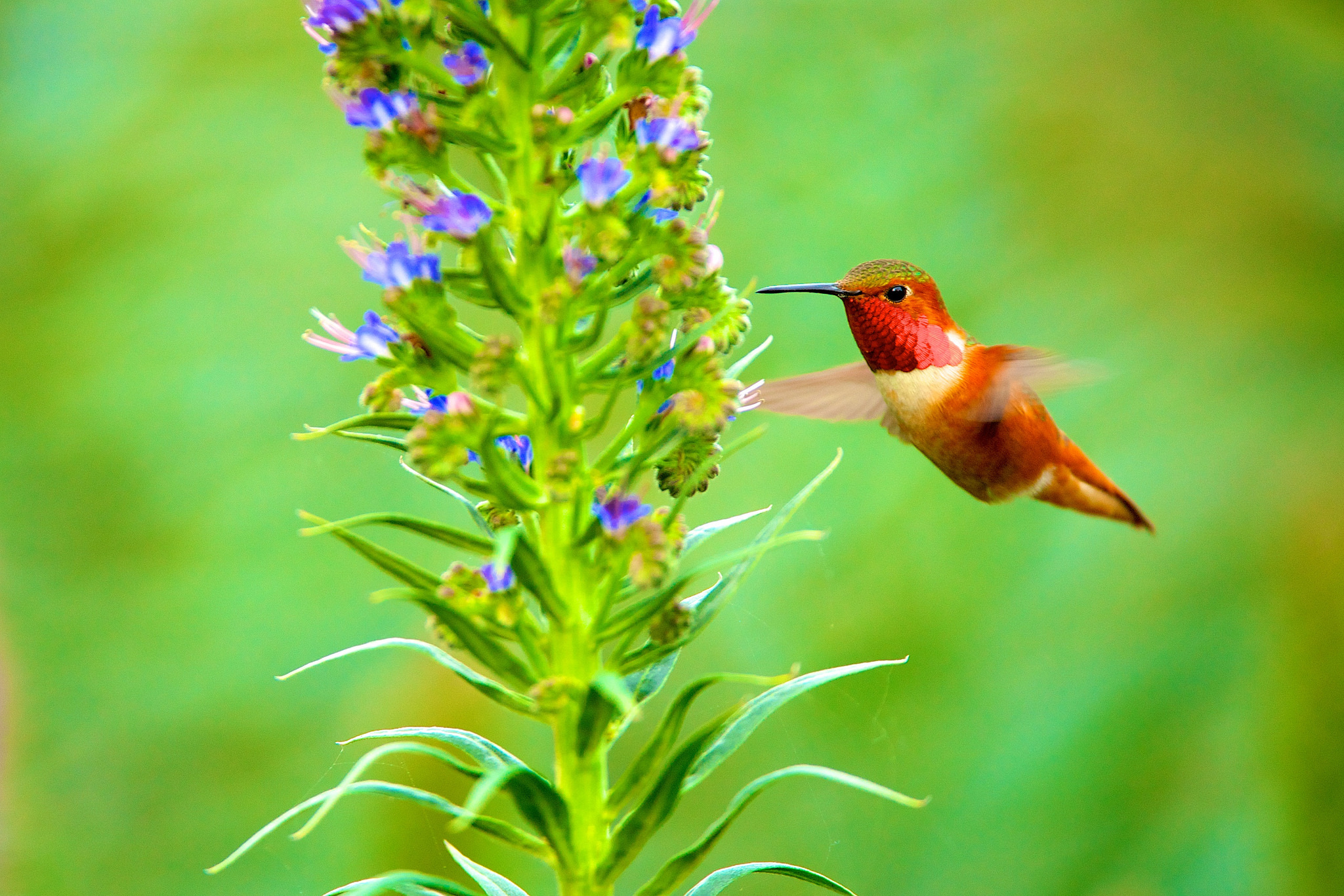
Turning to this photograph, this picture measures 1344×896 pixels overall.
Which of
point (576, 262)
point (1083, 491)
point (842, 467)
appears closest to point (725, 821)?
point (576, 262)

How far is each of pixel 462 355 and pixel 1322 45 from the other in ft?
7.99

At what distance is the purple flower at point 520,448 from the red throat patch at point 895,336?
31.0 inches

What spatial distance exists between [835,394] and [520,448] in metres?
0.89

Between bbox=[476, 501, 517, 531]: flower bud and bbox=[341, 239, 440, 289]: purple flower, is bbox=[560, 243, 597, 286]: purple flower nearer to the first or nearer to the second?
bbox=[341, 239, 440, 289]: purple flower

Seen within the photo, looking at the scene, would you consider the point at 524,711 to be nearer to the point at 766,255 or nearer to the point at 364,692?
the point at 364,692

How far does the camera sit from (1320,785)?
2.21 metres

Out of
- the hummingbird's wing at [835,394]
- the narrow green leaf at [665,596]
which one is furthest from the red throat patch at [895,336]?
the narrow green leaf at [665,596]

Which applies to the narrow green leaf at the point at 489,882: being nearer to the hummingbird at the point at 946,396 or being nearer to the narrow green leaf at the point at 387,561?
the narrow green leaf at the point at 387,561

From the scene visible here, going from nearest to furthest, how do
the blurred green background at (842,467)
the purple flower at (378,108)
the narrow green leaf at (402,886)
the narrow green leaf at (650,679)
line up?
the narrow green leaf at (402,886) < the purple flower at (378,108) < the narrow green leaf at (650,679) < the blurred green background at (842,467)

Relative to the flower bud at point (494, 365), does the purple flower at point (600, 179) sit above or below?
above

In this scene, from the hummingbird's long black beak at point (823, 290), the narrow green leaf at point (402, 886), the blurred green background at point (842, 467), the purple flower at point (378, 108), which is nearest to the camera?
the narrow green leaf at point (402, 886)

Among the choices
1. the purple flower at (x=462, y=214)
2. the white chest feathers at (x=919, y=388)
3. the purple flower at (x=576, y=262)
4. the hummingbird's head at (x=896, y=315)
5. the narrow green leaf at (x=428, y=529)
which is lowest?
the narrow green leaf at (x=428, y=529)

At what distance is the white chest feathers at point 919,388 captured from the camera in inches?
67.4

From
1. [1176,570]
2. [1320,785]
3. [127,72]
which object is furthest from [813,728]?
[127,72]
